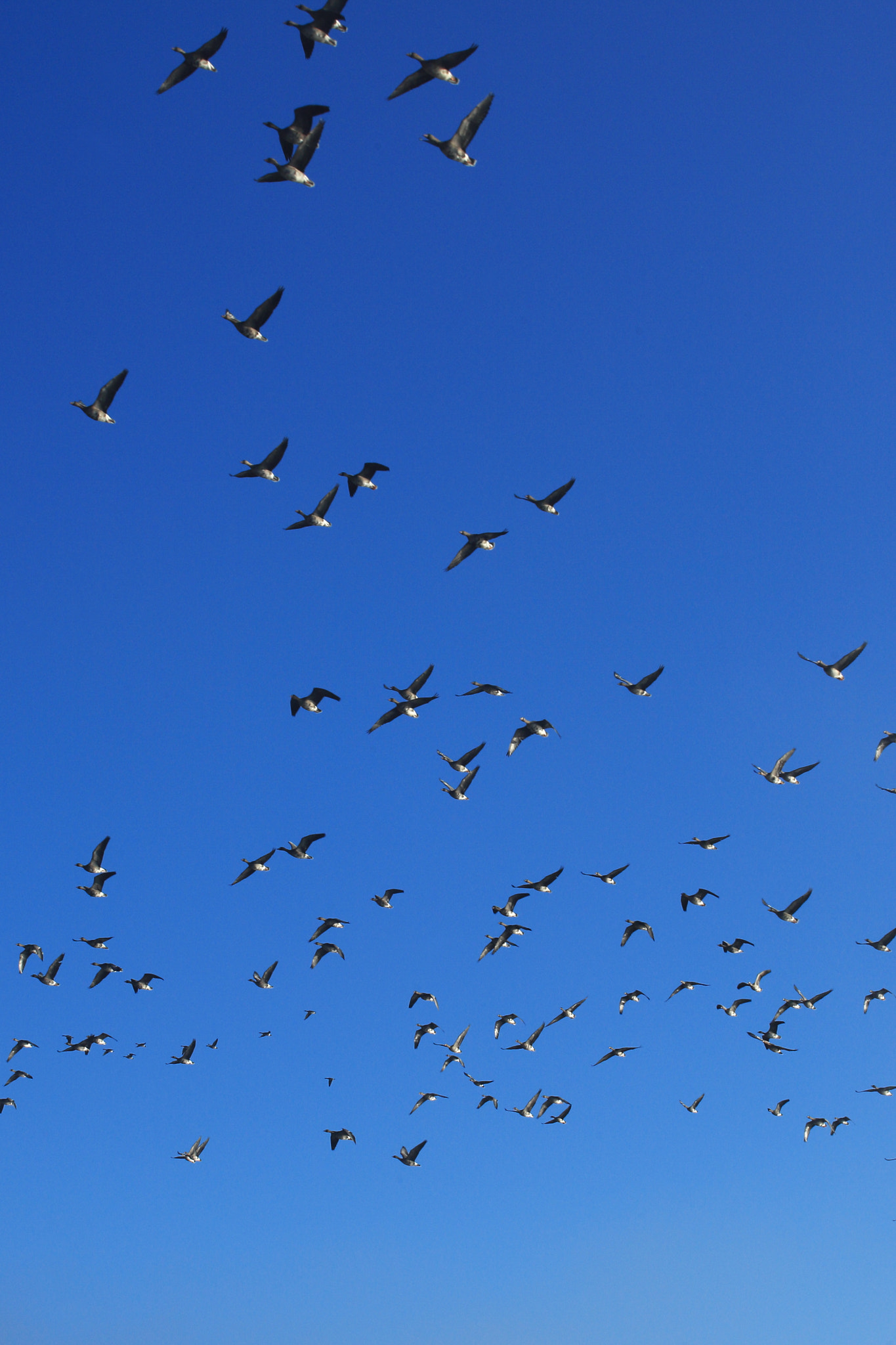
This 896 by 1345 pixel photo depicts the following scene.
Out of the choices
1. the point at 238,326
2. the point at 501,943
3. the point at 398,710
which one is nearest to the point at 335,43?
the point at 238,326

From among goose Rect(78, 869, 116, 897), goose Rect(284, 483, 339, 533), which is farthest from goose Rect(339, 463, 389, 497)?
goose Rect(78, 869, 116, 897)

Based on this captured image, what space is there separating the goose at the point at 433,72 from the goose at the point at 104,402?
12.3 meters

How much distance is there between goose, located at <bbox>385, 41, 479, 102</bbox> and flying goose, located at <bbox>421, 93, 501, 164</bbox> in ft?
4.09

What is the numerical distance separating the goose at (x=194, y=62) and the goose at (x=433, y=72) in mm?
5480

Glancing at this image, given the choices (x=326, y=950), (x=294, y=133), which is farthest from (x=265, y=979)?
(x=294, y=133)

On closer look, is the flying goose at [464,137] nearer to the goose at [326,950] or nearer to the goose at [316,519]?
the goose at [316,519]

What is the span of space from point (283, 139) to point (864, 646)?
94.3ft

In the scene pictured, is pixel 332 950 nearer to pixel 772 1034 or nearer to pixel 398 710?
pixel 398 710

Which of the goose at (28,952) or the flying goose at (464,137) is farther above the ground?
the flying goose at (464,137)

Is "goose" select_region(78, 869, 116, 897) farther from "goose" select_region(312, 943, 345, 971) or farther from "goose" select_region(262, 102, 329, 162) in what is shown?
"goose" select_region(262, 102, 329, 162)

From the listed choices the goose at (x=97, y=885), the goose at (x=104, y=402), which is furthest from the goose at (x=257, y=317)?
the goose at (x=97, y=885)

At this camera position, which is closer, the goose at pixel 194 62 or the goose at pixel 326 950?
the goose at pixel 194 62

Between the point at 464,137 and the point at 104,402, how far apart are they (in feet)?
45.8

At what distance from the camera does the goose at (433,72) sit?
94.9 ft
